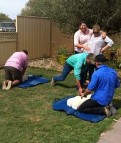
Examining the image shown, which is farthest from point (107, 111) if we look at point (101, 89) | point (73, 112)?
point (73, 112)

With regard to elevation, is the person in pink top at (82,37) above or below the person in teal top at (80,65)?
above

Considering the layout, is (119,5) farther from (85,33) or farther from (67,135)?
(67,135)

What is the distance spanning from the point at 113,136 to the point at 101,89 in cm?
120

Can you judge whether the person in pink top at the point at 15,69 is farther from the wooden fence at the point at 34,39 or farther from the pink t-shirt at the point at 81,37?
the wooden fence at the point at 34,39

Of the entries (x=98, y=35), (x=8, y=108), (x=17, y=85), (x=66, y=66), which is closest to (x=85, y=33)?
(x=98, y=35)

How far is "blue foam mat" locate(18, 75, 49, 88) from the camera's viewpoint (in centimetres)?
927

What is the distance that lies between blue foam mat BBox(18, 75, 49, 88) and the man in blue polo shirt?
3032 millimetres

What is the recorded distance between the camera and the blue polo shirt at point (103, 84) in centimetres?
635

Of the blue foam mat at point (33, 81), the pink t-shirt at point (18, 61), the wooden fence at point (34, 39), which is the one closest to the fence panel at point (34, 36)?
the wooden fence at point (34, 39)

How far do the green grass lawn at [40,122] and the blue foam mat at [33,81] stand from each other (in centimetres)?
72

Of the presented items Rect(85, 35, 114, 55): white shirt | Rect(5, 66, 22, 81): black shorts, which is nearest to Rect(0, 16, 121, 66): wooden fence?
Rect(5, 66, 22, 81): black shorts

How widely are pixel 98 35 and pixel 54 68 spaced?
3926mm

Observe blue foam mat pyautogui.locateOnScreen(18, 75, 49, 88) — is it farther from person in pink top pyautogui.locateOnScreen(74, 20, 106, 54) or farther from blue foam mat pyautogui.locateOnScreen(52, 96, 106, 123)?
blue foam mat pyautogui.locateOnScreen(52, 96, 106, 123)

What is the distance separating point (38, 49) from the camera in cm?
1452
